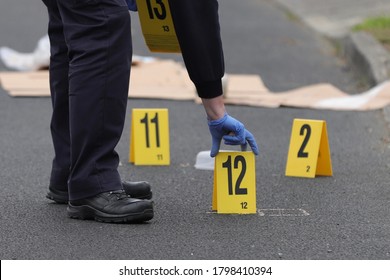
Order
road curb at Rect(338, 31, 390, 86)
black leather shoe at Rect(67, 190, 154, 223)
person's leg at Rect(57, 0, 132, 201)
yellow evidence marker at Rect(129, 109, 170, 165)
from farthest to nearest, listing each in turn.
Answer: road curb at Rect(338, 31, 390, 86) → yellow evidence marker at Rect(129, 109, 170, 165) → black leather shoe at Rect(67, 190, 154, 223) → person's leg at Rect(57, 0, 132, 201)

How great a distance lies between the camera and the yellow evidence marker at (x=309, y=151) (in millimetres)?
5379

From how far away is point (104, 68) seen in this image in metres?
4.07

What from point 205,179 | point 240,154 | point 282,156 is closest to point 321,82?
point 282,156

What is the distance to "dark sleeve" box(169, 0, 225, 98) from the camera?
4.07 metres

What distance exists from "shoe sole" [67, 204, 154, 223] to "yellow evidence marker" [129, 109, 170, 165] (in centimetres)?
144

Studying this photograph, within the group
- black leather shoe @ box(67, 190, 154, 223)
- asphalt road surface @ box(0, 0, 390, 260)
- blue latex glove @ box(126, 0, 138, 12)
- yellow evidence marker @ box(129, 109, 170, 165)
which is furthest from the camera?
yellow evidence marker @ box(129, 109, 170, 165)

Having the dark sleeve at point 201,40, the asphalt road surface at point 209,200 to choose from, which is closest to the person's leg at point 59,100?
the asphalt road surface at point 209,200

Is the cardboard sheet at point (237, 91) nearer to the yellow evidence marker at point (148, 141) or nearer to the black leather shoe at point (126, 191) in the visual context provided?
the yellow evidence marker at point (148, 141)

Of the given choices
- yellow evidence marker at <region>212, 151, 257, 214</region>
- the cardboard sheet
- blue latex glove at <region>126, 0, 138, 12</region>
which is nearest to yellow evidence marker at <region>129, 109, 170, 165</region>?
blue latex glove at <region>126, 0, 138, 12</region>

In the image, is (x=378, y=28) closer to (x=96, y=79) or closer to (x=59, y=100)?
(x=59, y=100)

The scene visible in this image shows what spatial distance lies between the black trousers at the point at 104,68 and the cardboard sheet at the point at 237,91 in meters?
3.54

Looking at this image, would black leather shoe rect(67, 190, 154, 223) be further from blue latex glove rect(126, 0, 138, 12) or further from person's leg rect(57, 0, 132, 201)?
blue latex glove rect(126, 0, 138, 12)
